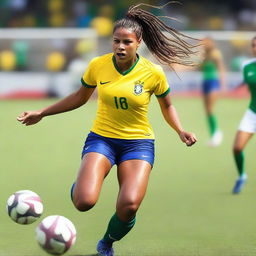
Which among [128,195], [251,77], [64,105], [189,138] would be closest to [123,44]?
[64,105]

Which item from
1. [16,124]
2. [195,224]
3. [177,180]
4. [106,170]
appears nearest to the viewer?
[106,170]

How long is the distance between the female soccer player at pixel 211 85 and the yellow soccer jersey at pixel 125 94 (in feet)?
24.0

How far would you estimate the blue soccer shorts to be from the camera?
6.55 m

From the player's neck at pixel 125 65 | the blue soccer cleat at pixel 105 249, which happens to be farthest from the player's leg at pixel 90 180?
the player's neck at pixel 125 65

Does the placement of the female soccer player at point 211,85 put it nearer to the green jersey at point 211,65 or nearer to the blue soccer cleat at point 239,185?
the green jersey at point 211,65

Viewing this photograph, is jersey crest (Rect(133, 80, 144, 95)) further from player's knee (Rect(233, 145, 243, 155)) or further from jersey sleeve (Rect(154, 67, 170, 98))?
player's knee (Rect(233, 145, 243, 155))

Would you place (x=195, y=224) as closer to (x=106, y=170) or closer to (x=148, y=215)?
(x=148, y=215)

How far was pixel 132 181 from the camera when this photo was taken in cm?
626

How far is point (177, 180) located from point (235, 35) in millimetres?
11861

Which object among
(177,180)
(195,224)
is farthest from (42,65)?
(195,224)

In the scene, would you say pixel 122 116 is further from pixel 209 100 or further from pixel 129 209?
pixel 209 100

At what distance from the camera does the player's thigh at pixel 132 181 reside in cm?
615

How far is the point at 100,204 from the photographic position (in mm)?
8977

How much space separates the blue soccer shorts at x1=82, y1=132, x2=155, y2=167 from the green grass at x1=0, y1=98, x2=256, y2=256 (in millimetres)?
839
